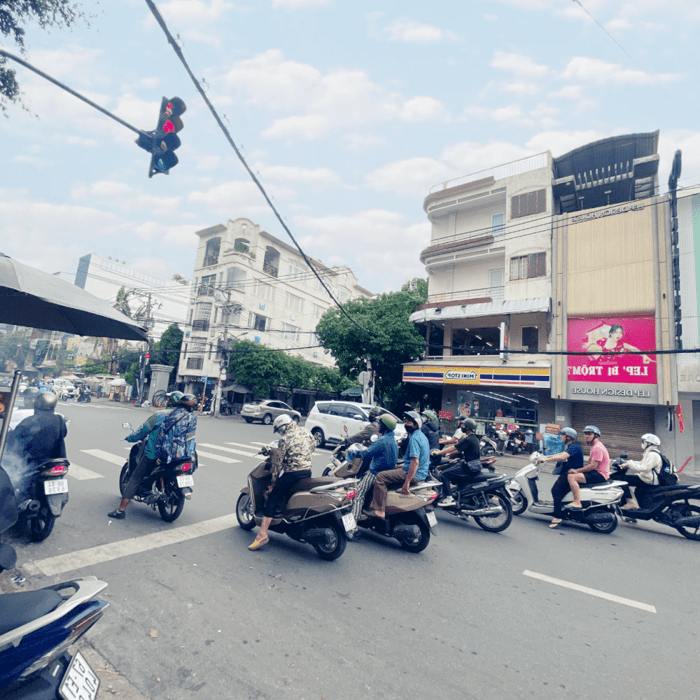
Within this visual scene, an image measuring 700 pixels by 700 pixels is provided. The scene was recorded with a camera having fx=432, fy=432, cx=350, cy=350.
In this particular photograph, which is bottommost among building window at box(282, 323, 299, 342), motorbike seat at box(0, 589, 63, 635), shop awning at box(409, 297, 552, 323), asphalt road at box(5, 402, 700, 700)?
asphalt road at box(5, 402, 700, 700)

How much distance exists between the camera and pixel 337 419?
15312 millimetres

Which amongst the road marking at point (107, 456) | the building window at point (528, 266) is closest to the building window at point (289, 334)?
the building window at point (528, 266)

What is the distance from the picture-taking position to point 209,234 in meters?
42.2

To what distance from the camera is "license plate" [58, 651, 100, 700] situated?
1.69 meters

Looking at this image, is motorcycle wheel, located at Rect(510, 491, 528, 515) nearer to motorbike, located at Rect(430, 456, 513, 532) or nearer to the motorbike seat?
motorbike, located at Rect(430, 456, 513, 532)

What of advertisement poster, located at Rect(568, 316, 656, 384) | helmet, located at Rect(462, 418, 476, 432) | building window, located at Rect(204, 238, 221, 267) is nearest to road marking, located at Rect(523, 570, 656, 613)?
helmet, located at Rect(462, 418, 476, 432)

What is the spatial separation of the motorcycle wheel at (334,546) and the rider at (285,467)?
1.97 ft

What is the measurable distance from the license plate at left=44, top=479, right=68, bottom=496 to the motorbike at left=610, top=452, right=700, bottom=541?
25.8 ft

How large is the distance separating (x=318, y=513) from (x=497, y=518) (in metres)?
3.19

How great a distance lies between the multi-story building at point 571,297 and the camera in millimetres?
17297

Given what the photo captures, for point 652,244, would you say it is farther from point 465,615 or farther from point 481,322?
point 465,615

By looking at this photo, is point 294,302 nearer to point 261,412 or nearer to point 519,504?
point 261,412

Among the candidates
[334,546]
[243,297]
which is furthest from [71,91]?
[243,297]

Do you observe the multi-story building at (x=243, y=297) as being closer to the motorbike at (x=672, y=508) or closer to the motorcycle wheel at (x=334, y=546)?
the motorbike at (x=672, y=508)
